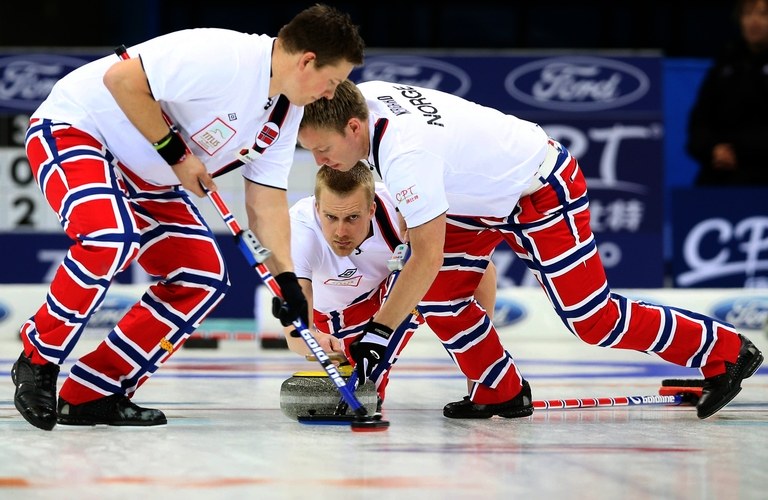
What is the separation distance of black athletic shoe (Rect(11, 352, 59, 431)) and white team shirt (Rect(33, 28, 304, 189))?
2.28 feet

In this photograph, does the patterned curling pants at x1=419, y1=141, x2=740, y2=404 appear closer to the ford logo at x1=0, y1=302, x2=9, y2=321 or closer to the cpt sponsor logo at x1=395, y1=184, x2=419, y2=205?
the cpt sponsor logo at x1=395, y1=184, x2=419, y2=205

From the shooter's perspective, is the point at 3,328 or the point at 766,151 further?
the point at 766,151

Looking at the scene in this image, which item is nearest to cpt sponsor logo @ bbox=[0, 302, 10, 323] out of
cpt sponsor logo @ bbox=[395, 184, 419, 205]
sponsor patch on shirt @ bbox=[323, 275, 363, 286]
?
sponsor patch on shirt @ bbox=[323, 275, 363, 286]

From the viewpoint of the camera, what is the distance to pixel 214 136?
382 cm

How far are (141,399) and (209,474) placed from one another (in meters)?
1.92

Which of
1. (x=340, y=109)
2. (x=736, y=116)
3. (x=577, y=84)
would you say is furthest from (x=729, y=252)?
(x=340, y=109)

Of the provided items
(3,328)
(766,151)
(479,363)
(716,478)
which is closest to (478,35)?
(766,151)

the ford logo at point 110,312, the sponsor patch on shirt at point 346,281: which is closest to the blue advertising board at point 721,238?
the ford logo at point 110,312

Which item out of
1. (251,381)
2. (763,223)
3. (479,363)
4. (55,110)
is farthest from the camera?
(763,223)

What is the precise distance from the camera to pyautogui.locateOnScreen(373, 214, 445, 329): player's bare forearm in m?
3.73

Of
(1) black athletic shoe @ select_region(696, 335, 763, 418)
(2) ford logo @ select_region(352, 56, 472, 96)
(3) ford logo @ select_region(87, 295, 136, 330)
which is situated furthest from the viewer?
(2) ford logo @ select_region(352, 56, 472, 96)

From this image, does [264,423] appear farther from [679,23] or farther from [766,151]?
[679,23]

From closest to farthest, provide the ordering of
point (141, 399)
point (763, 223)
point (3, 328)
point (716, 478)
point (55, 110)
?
1. point (716, 478)
2. point (55, 110)
3. point (141, 399)
4. point (3, 328)
5. point (763, 223)

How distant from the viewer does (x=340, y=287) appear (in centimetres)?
477
